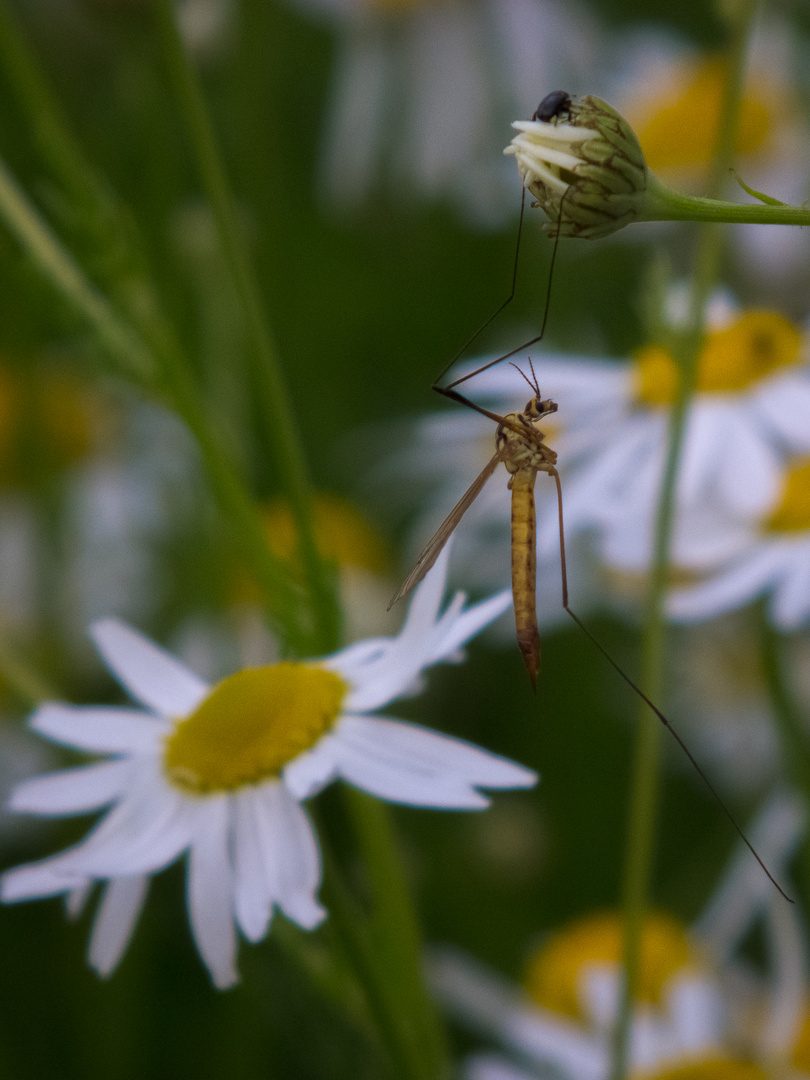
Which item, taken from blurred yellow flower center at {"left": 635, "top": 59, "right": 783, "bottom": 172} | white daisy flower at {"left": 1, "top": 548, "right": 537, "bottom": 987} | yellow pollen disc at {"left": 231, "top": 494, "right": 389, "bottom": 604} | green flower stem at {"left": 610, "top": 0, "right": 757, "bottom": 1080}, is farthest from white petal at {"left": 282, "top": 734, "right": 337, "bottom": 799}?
blurred yellow flower center at {"left": 635, "top": 59, "right": 783, "bottom": 172}

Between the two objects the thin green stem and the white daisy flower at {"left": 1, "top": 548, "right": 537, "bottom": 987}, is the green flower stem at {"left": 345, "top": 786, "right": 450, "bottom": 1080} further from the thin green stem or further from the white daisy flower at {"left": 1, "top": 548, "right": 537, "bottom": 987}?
the thin green stem

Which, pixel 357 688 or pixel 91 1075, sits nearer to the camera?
pixel 357 688

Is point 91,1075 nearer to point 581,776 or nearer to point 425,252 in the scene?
point 581,776

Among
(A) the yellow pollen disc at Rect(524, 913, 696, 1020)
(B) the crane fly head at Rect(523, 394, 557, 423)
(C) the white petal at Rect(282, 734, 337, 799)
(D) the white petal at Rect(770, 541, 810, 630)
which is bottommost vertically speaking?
(A) the yellow pollen disc at Rect(524, 913, 696, 1020)

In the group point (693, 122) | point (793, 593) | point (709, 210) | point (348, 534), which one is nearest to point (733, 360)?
point (793, 593)

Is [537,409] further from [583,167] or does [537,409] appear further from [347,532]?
[347,532]

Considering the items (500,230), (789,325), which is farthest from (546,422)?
(500,230)
